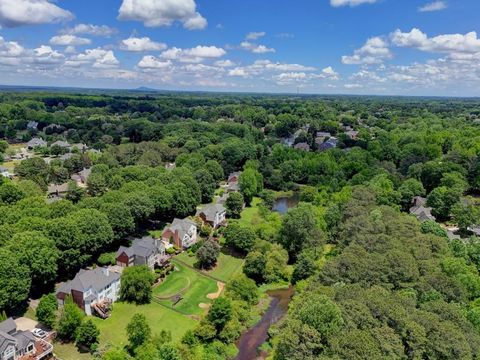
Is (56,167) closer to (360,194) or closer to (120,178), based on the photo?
(120,178)

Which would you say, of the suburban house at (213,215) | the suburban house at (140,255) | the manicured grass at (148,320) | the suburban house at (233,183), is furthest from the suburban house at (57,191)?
the manicured grass at (148,320)

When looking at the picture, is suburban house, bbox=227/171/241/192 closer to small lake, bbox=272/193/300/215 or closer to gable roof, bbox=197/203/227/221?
small lake, bbox=272/193/300/215

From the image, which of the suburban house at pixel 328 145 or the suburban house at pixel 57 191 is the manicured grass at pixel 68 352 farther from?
the suburban house at pixel 328 145

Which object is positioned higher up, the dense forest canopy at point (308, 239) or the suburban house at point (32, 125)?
the suburban house at point (32, 125)

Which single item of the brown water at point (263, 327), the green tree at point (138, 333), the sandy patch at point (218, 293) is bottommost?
the brown water at point (263, 327)

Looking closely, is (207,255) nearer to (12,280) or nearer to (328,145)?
(12,280)

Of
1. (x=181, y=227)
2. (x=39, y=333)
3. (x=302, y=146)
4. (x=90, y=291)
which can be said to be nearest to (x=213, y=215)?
(x=181, y=227)

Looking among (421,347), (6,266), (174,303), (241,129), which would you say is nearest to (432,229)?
(421,347)
